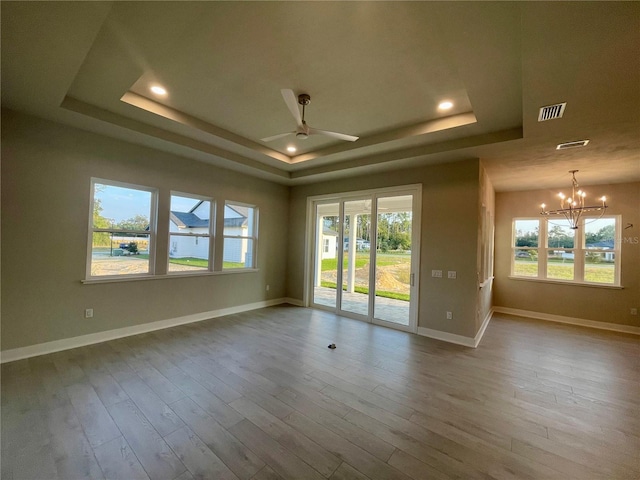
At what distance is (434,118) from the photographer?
3.42 m

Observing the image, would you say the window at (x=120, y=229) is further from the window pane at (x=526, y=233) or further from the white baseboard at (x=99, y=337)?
the window pane at (x=526, y=233)

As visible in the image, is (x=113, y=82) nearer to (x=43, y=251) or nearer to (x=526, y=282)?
(x=43, y=251)

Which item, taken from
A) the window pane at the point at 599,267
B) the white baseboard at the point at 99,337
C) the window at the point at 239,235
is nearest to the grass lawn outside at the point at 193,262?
the window at the point at 239,235

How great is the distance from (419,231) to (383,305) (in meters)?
1.58

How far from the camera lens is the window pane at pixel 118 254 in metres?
3.75

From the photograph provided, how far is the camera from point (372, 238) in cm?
513

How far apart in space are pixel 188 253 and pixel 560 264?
783 centimetres

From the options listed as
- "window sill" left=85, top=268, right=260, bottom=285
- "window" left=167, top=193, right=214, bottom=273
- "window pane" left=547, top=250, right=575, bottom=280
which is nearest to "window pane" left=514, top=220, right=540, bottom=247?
"window pane" left=547, top=250, right=575, bottom=280

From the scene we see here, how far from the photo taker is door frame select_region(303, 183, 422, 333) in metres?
4.58

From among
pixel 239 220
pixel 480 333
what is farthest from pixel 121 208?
pixel 480 333

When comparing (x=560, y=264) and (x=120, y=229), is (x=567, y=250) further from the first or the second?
(x=120, y=229)

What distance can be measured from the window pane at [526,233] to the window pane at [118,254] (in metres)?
7.88

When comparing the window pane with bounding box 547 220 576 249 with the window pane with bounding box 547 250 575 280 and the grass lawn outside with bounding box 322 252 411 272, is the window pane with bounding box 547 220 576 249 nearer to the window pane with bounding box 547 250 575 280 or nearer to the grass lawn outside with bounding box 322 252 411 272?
the window pane with bounding box 547 250 575 280

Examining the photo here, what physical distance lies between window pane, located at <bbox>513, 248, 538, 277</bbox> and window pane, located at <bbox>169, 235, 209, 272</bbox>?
7043 mm
